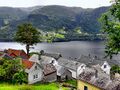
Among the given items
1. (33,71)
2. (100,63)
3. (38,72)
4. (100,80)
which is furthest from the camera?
(100,63)

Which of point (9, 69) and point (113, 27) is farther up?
point (113, 27)

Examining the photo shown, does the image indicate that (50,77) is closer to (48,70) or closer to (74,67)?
(48,70)

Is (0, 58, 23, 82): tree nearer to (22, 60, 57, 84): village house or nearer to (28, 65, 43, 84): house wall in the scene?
(22, 60, 57, 84): village house

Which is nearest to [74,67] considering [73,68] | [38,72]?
[73,68]

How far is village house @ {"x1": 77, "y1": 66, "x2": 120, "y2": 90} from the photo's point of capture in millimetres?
48750

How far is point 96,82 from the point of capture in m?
52.0

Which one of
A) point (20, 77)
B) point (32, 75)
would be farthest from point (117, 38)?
point (32, 75)

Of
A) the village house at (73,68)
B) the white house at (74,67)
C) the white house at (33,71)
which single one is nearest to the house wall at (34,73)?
the white house at (33,71)

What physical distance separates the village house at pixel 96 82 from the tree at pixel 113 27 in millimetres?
23842

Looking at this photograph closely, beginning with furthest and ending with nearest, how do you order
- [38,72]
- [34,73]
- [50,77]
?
1. [50,77]
2. [38,72]
3. [34,73]

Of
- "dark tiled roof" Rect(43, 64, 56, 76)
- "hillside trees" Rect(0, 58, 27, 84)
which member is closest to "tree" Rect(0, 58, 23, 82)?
"hillside trees" Rect(0, 58, 27, 84)

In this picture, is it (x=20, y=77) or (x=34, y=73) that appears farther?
(x=34, y=73)

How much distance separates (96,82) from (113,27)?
28.8 meters

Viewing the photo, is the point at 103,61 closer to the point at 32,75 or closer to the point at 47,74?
the point at 47,74
